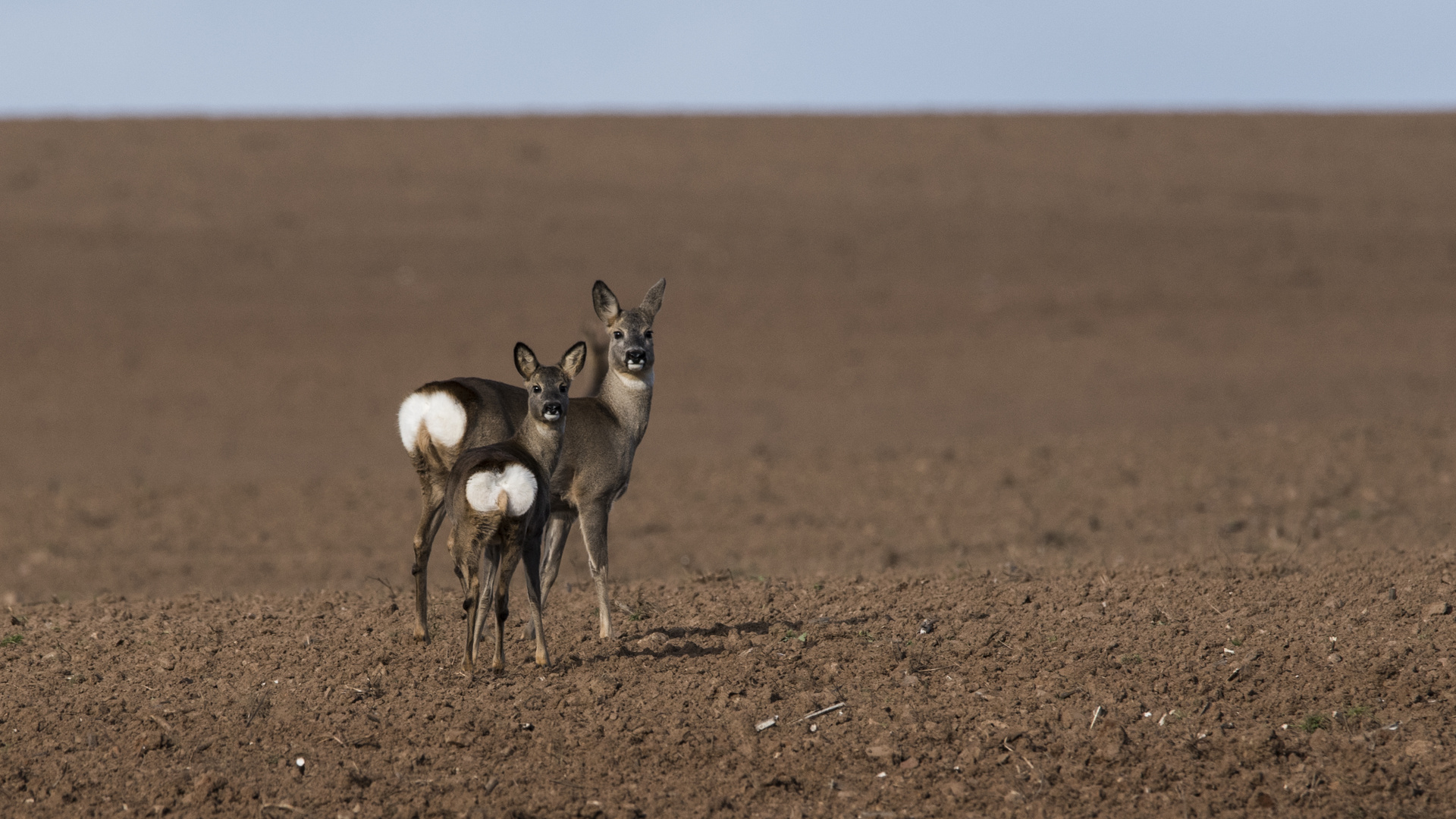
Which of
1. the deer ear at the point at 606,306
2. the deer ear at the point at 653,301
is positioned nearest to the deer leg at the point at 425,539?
the deer ear at the point at 606,306

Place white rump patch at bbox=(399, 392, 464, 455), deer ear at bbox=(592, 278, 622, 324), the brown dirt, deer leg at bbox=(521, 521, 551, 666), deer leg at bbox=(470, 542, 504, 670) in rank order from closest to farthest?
the brown dirt, deer leg at bbox=(521, 521, 551, 666), deer leg at bbox=(470, 542, 504, 670), white rump patch at bbox=(399, 392, 464, 455), deer ear at bbox=(592, 278, 622, 324)

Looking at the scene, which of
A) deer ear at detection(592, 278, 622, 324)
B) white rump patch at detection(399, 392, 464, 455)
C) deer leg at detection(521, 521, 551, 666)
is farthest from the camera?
deer ear at detection(592, 278, 622, 324)

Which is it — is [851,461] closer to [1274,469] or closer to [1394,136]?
[1274,469]

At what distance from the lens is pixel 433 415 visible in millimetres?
8031

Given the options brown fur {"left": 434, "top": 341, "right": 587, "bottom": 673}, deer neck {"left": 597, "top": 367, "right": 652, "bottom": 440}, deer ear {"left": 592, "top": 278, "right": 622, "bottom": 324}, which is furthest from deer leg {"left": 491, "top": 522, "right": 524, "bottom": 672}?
deer ear {"left": 592, "top": 278, "right": 622, "bottom": 324}

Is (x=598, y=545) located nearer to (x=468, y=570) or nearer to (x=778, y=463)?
(x=468, y=570)

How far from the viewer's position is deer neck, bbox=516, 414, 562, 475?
7629 mm

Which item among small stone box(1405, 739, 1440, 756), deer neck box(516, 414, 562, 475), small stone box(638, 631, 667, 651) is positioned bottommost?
small stone box(1405, 739, 1440, 756)

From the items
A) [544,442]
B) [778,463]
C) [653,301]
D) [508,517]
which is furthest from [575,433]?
[778,463]

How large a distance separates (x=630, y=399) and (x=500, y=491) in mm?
1615

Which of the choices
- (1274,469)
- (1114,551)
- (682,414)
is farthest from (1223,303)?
(1114,551)

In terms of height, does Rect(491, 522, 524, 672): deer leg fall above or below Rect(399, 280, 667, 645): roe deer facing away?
below

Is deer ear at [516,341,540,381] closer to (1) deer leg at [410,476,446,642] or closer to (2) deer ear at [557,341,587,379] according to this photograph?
(2) deer ear at [557,341,587,379]

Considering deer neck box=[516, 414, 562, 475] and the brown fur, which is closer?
the brown fur
